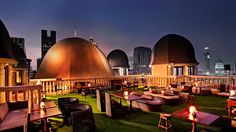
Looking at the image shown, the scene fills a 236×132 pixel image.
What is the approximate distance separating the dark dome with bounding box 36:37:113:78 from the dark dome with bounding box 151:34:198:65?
24.0 ft

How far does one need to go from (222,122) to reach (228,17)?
1238 inches

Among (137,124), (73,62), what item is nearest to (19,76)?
(73,62)

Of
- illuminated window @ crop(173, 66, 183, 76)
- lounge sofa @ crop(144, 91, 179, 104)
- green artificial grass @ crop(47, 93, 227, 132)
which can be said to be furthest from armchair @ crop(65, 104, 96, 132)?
illuminated window @ crop(173, 66, 183, 76)

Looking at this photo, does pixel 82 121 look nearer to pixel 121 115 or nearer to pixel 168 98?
pixel 121 115

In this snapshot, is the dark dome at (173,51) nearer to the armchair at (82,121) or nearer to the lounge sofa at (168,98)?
the lounge sofa at (168,98)

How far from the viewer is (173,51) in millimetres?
19594

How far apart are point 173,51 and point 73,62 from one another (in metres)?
12.2

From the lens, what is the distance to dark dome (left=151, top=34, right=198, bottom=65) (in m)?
19.5

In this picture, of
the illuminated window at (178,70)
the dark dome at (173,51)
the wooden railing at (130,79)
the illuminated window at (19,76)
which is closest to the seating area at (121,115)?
the wooden railing at (130,79)

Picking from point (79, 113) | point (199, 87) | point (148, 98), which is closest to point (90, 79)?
point (148, 98)

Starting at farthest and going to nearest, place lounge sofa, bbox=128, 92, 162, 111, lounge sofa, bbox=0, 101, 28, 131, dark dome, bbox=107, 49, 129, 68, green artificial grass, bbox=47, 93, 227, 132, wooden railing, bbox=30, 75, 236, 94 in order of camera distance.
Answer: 1. dark dome, bbox=107, 49, 129, 68
2. wooden railing, bbox=30, 75, 236, 94
3. lounge sofa, bbox=128, 92, 162, 111
4. green artificial grass, bbox=47, 93, 227, 132
5. lounge sofa, bbox=0, 101, 28, 131

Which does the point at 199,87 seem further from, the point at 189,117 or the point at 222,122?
the point at 189,117

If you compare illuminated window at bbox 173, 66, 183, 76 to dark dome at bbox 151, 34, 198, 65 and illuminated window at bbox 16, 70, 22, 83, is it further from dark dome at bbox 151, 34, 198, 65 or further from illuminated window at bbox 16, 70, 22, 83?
illuminated window at bbox 16, 70, 22, 83

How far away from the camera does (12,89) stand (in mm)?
5238
